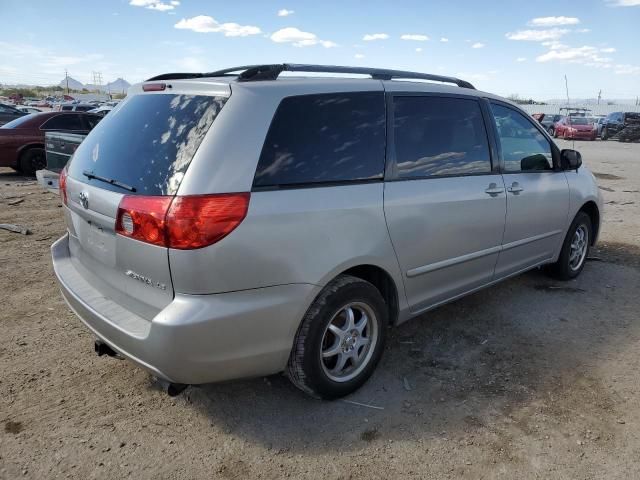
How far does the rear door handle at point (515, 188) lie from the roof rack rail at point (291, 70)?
0.94 metres

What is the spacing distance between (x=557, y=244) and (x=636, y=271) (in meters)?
1.35

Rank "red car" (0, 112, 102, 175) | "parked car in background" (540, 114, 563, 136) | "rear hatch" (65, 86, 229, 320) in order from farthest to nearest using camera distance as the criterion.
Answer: "parked car in background" (540, 114, 563, 136), "red car" (0, 112, 102, 175), "rear hatch" (65, 86, 229, 320)

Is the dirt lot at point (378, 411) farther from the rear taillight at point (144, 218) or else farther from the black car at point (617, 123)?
the black car at point (617, 123)

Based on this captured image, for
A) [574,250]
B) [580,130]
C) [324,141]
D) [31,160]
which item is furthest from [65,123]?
[580,130]

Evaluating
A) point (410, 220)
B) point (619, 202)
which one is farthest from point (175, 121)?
point (619, 202)

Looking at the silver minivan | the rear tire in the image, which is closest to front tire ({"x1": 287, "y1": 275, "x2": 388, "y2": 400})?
the silver minivan

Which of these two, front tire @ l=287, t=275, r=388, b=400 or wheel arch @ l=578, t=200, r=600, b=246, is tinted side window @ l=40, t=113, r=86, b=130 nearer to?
front tire @ l=287, t=275, r=388, b=400

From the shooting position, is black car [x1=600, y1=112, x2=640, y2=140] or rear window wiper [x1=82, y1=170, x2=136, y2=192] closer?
rear window wiper [x1=82, y1=170, x2=136, y2=192]

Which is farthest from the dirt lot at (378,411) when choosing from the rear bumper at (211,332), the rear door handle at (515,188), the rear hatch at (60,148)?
the rear hatch at (60,148)

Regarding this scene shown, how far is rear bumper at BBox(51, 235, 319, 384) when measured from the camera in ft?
7.57

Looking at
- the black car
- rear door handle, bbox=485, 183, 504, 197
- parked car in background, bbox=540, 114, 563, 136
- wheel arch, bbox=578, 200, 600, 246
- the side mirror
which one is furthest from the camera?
parked car in background, bbox=540, 114, 563, 136

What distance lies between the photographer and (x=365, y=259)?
2844 millimetres

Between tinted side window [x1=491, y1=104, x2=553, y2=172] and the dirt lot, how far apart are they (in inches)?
49.6

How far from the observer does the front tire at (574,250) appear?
16.1 feet
